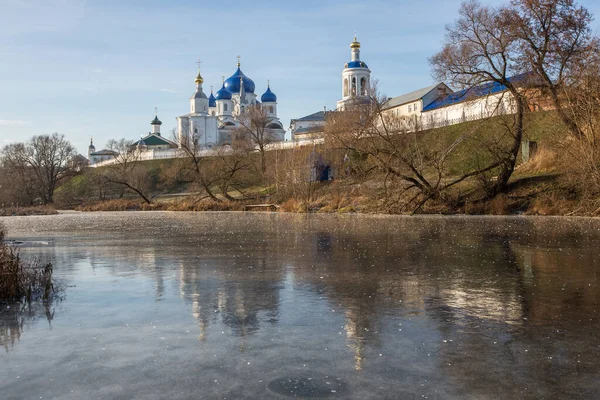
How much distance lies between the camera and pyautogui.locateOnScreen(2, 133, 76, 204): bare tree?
77062 mm

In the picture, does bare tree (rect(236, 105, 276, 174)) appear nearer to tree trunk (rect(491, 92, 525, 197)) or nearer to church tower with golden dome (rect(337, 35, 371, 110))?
church tower with golden dome (rect(337, 35, 371, 110))

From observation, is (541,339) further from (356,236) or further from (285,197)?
(285,197)

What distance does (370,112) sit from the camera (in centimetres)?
3700

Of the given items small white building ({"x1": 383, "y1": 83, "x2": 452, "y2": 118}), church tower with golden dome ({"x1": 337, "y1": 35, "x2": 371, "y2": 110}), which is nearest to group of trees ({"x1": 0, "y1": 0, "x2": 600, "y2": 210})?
small white building ({"x1": 383, "y1": 83, "x2": 452, "y2": 118})

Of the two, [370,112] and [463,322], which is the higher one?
[370,112]

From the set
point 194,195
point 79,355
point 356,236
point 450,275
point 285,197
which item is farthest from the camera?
point 194,195

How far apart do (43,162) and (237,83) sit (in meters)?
50.7

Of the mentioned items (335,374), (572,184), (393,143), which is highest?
(393,143)

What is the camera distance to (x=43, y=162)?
81.2 metres

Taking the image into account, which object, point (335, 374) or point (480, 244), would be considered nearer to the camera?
point (335, 374)

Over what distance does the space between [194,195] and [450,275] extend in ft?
148

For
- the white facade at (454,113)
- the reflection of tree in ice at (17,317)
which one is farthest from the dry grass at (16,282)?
the white facade at (454,113)

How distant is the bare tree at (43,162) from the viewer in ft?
253

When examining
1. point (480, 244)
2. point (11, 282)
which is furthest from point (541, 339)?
point (480, 244)
